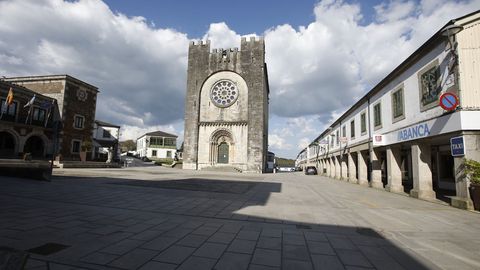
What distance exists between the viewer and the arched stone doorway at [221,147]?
36906 mm

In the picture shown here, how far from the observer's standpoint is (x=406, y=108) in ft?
45.2

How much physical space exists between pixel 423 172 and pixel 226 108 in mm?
28264

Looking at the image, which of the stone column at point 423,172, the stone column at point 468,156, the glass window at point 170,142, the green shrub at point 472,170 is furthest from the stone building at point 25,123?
the glass window at point 170,142

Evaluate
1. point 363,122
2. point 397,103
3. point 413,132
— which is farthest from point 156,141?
point 413,132

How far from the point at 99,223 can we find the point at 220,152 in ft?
105

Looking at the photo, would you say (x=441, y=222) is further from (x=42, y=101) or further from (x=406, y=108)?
(x=42, y=101)

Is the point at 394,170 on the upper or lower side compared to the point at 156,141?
lower

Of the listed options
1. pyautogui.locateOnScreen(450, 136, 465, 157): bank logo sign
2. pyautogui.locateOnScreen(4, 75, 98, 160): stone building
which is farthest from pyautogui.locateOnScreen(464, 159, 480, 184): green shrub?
pyautogui.locateOnScreen(4, 75, 98, 160): stone building

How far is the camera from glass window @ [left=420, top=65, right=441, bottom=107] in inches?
441

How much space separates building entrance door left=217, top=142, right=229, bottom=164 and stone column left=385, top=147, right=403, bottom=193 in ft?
79.8

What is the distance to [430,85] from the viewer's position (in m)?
11.8

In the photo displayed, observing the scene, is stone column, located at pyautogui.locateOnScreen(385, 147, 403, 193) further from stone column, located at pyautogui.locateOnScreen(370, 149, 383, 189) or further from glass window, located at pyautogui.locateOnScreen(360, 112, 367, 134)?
glass window, located at pyautogui.locateOnScreen(360, 112, 367, 134)

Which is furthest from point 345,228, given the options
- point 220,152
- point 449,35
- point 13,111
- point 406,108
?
point 13,111

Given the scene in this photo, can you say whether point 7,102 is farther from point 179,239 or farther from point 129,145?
point 129,145
